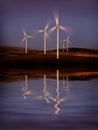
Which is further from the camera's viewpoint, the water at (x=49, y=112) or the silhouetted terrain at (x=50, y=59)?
the silhouetted terrain at (x=50, y=59)

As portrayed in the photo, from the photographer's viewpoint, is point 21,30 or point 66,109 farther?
point 21,30

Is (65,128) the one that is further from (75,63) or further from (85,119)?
(75,63)

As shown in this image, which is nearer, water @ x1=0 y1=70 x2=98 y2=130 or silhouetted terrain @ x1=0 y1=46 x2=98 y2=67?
water @ x1=0 y1=70 x2=98 y2=130

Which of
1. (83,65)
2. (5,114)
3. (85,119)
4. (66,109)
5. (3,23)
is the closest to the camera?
(85,119)

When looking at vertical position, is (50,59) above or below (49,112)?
below

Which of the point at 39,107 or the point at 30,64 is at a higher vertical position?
the point at 39,107

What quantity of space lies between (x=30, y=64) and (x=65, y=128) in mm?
35451

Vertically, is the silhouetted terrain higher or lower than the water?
lower

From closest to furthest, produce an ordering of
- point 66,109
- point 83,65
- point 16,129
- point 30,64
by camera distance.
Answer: point 16,129 < point 66,109 < point 83,65 < point 30,64

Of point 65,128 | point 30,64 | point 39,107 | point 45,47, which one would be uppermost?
point 65,128

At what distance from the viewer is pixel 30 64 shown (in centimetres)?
4194

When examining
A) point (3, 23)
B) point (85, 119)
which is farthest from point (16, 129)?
point (3, 23)

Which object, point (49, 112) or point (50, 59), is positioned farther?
point (50, 59)

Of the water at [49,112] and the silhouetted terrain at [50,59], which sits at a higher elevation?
the water at [49,112]
